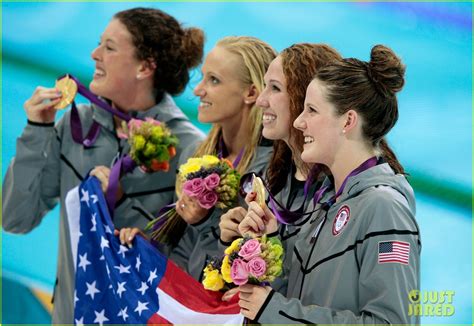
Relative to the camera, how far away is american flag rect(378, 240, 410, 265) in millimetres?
3387

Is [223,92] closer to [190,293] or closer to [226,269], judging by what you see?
[190,293]

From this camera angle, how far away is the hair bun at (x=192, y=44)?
18.2 ft

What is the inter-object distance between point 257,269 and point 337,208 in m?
0.39

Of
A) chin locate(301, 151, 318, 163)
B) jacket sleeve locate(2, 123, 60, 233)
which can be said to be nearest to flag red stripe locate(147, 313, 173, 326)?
chin locate(301, 151, 318, 163)

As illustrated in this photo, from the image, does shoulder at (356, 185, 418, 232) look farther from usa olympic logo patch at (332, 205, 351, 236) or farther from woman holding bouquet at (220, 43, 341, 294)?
woman holding bouquet at (220, 43, 341, 294)

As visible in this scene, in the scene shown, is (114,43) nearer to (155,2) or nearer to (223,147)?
(223,147)

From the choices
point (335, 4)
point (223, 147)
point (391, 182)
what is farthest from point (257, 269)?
point (335, 4)

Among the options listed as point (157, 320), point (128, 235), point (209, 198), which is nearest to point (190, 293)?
point (157, 320)

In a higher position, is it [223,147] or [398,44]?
[398,44]

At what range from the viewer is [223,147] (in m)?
4.91

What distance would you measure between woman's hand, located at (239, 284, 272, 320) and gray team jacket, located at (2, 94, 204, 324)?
169cm

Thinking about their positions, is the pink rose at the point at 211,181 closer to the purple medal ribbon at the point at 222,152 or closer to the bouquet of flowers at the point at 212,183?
the bouquet of flowers at the point at 212,183

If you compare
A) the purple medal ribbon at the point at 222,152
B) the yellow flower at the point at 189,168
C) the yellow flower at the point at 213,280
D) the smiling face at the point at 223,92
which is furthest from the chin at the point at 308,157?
the smiling face at the point at 223,92

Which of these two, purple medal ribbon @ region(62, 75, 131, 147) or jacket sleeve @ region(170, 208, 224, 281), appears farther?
purple medal ribbon @ region(62, 75, 131, 147)
